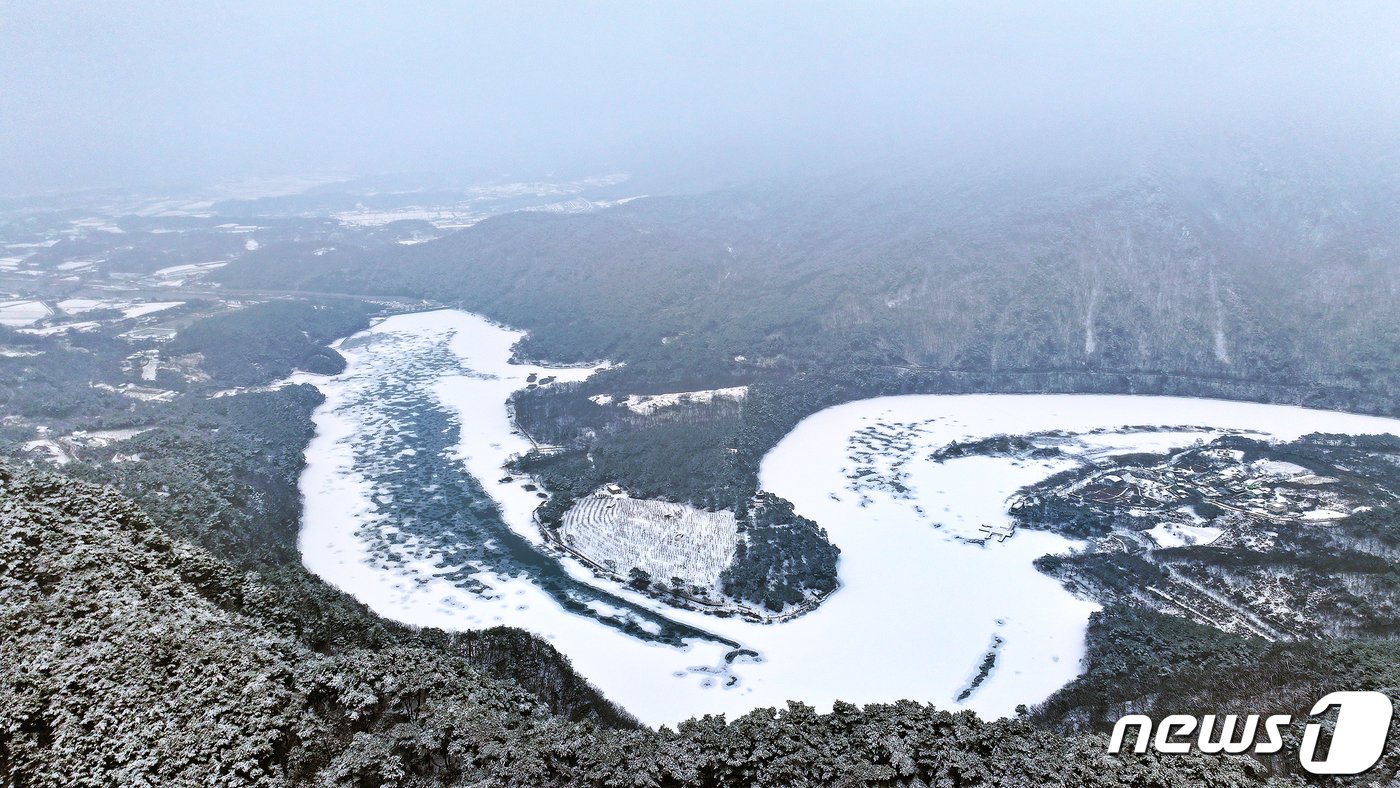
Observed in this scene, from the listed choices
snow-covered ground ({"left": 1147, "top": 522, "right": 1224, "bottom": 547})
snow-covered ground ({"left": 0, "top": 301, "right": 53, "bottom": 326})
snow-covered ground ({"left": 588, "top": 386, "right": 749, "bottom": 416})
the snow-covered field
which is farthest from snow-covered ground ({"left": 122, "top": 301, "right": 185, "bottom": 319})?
snow-covered ground ({"left": 1147, "top": 522, "right": 1224, "bottom": 547})

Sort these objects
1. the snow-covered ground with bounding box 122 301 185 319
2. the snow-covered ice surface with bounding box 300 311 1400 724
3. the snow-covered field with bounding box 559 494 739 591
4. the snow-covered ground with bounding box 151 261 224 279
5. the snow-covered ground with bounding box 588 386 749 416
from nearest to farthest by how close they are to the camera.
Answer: the snow-covered ice surface with bounding box 300 311 1400 724
the snow-covered field with bounding box 559 494 739 591
the snow-covered ground with bounding box 588 386 749 416
the snow-covered ground with bounding box 122 301 185 319
the snow-covered ground with bounding box 151 261 224 279

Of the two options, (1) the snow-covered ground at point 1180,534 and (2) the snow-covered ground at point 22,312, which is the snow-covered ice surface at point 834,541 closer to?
(1) the snow-covered ground at point 1180,534

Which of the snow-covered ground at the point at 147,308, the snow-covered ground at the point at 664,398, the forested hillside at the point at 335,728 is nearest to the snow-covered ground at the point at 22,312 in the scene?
the snow-covered ground at the point at 147,308

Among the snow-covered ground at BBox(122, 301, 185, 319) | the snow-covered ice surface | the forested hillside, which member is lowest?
the snow-covered ice surface

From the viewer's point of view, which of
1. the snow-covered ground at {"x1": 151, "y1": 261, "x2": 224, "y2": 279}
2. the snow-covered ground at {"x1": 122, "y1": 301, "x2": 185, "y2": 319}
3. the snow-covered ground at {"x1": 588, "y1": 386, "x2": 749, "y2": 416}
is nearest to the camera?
the snow-covered ground at {"x1": 588, "y1": 386, "x2": 749, "y2": 416}

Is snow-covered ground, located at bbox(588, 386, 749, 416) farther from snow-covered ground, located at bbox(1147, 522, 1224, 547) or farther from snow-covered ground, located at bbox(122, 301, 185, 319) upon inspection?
snow-covered ground, located at bbox(122, 301, 185, 319)

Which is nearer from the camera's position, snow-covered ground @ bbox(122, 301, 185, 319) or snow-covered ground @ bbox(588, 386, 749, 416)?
snow-covered ground @ bbox(588, 386, 749, 416)

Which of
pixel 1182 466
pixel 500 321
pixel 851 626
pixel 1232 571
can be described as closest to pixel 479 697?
pixel 851 626

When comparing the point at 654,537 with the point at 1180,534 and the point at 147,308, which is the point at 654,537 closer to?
the point at 1180,534

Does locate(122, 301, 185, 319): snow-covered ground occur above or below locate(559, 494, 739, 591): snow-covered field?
above
